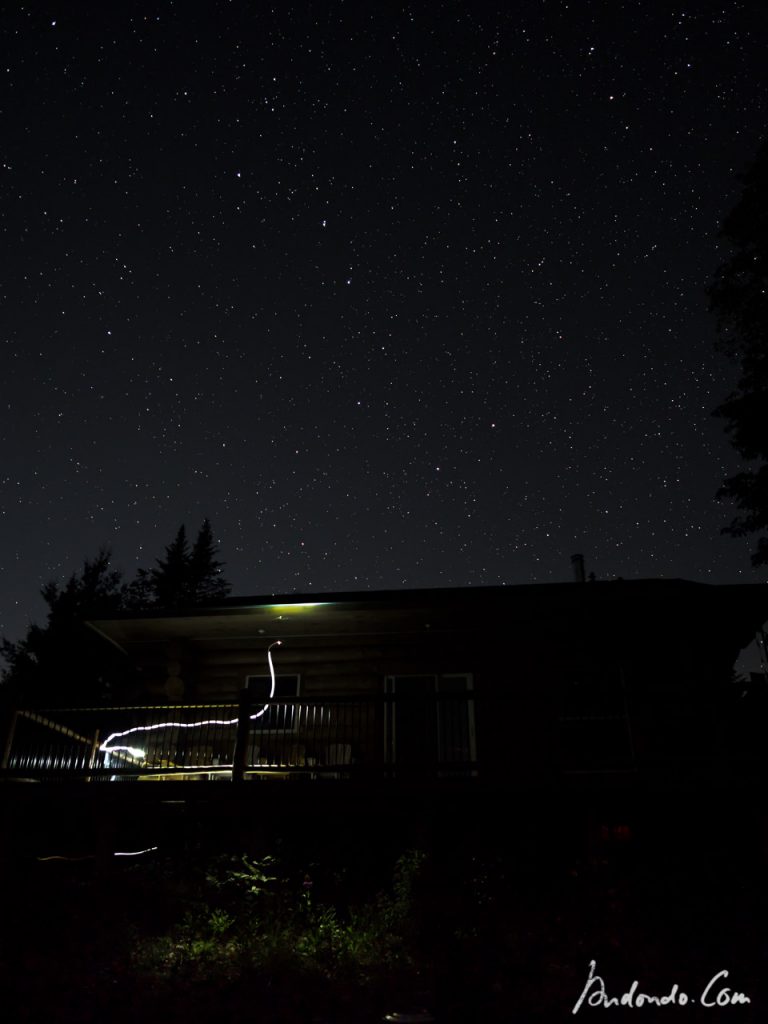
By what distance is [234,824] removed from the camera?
489 inches

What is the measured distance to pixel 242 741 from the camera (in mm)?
11461

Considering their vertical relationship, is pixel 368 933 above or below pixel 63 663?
below

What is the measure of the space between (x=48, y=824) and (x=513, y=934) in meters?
12.6

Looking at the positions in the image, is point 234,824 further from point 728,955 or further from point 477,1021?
point 728,955

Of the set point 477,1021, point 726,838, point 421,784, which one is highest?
point 421,784

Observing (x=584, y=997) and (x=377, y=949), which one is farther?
(x=377, y=949)

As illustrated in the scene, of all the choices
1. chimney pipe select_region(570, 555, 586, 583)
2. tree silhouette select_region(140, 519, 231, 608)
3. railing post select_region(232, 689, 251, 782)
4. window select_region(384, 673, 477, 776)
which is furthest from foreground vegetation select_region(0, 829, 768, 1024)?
tree silhouette select_region(140, 519, 231, 608)

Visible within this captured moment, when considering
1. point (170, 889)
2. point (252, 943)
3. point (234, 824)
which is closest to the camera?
point (252, 943)

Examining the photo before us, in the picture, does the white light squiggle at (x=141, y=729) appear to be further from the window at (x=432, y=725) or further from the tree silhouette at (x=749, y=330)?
the tree silhouette at (x=749, y=330)

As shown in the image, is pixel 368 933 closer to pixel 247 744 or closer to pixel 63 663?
pixel 247 744

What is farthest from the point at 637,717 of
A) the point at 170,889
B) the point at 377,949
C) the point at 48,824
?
the point at 48,824

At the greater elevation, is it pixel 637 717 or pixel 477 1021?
pixel 637 717

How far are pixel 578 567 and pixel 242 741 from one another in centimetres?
1224

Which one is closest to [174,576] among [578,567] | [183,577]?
[183,577]
